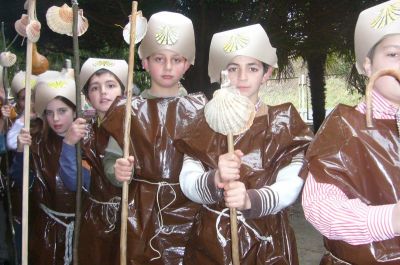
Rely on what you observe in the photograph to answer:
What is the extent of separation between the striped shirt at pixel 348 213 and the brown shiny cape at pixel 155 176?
78 centimetres

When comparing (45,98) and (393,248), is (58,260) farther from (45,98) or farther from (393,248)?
(393,248)

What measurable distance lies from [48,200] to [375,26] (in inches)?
78.6

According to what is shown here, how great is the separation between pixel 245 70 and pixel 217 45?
6.9 inches

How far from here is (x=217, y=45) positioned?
76.8 inches

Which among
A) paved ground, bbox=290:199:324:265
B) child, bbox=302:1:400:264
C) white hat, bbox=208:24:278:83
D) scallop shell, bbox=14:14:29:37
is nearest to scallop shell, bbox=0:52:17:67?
scallop shell, bbox=14:14:29:37

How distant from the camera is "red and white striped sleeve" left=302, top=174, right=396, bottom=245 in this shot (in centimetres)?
121

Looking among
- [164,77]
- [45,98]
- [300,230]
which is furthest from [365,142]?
[300,230]

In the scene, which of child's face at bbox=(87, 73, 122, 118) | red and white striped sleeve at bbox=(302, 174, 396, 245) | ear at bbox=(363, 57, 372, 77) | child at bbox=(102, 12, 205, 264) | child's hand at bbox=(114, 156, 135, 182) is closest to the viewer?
red and white striped sleeve at bbox=(302, 174, 396, 245)

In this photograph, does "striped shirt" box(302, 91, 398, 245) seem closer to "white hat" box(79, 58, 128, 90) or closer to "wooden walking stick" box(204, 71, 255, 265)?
"wooden walking stick" box(204, 71, 255, 265)

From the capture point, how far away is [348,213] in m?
1.26

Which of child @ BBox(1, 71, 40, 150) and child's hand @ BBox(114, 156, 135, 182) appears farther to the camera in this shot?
child @ BBox(1, 71, 40, 150)

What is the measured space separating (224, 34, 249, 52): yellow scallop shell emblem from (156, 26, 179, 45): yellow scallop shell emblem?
34 centimetres

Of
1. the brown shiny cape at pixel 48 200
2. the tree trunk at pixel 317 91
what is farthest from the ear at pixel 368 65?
the tree trunk at pixel 317 91

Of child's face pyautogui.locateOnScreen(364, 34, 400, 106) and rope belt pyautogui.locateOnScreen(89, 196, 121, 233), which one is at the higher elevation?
child's face pyautogui.locateOnScreen(364, 34, 400, 106)
